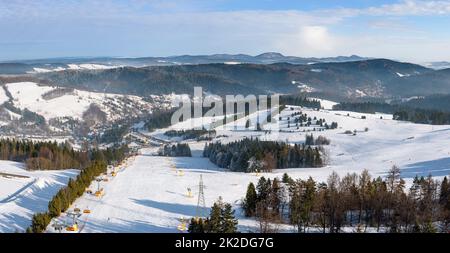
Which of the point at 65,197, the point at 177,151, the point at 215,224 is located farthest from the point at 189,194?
the point at 177,151

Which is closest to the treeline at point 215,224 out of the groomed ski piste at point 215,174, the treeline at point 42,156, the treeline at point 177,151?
the groomed ski piste at point 215,174

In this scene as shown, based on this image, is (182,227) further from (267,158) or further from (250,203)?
(267,158)

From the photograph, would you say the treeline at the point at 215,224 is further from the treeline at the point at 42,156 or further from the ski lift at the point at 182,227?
the treeline at the point at 42,156

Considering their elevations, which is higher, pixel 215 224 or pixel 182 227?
pixel 215 224

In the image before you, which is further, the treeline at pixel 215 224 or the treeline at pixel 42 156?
the treeline at pixel 42 156

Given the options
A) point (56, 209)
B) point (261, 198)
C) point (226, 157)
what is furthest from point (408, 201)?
point (226, 157)

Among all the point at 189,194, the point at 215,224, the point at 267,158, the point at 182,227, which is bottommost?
the point at 267,158

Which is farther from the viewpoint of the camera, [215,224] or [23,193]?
[23,193]
